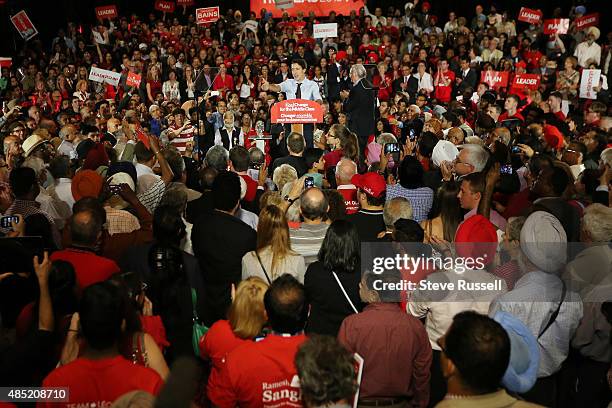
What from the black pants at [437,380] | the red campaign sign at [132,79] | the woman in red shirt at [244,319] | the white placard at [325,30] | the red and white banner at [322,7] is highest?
the red and white banner at [322,7]

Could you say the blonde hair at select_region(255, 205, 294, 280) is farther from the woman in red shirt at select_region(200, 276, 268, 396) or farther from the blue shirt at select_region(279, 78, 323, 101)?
the blue shirt at select_region(279, 78, 323, 101)

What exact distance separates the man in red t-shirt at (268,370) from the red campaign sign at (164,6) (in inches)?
723

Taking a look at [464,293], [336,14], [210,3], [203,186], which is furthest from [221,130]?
[210,3]

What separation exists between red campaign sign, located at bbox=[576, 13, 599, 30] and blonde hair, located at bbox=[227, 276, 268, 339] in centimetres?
1439

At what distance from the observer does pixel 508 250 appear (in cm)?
399

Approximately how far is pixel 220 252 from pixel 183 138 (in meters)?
6.41

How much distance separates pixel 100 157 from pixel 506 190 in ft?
11.7

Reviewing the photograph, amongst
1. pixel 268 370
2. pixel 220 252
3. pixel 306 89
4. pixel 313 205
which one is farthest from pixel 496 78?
pixel 268 370

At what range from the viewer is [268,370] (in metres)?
2.63

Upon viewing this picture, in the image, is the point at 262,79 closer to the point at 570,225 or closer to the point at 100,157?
the point at 100,157

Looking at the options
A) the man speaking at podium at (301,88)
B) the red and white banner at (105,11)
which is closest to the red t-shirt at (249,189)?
the man speaking at podium at (301,88)

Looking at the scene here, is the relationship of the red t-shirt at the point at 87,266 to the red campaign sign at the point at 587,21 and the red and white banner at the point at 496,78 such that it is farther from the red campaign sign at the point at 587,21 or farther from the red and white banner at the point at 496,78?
the red campaign sign at the point at 587,21

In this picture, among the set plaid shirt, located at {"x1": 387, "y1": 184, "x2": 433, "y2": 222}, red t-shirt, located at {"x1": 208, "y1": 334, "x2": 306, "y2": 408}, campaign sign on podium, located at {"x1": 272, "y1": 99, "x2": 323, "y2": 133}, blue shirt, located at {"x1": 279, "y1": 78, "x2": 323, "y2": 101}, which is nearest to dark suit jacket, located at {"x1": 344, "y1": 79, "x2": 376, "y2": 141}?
blue shirt, located at {"x1": 279, "y1": 78, "x2": 323, "y2": 101}

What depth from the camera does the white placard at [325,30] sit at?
15.5m
